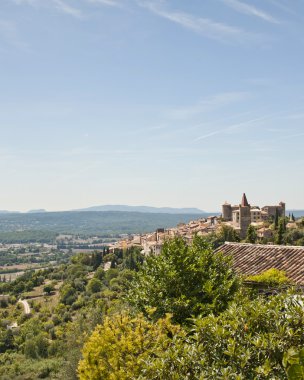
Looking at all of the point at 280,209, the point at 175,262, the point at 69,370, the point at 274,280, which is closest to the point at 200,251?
the point at 175,262

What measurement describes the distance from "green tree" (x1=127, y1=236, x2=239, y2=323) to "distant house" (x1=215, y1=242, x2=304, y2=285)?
2930mm

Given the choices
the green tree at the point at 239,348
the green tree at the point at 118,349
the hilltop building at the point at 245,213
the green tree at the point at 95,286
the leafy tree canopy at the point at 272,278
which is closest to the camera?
the green tree at the point at 239,348

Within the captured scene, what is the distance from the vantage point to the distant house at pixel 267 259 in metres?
14.6

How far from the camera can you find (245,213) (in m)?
92.2

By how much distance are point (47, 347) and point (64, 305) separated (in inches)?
962

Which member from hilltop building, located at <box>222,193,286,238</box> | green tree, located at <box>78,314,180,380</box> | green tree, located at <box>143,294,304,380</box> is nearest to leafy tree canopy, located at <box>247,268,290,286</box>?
green tree, located at <box>78,314,180,380</box>

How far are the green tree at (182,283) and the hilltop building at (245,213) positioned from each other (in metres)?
81.0

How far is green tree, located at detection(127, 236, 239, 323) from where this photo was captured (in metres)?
10.5

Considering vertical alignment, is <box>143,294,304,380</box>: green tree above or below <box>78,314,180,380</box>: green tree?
above

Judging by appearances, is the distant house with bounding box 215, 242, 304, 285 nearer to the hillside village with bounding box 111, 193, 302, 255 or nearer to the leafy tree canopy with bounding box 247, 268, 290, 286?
the leafy tree canopy with bounding box 247, 268, 290, 286

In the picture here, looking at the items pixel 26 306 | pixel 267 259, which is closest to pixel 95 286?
pixel 26 306

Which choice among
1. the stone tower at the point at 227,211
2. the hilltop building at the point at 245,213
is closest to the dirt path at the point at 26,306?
the hilltop building at the point at 245,213

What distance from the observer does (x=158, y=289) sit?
11.2 metres

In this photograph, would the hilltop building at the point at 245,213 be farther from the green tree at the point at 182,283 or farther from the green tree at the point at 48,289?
the green tree at the point at 182,283
